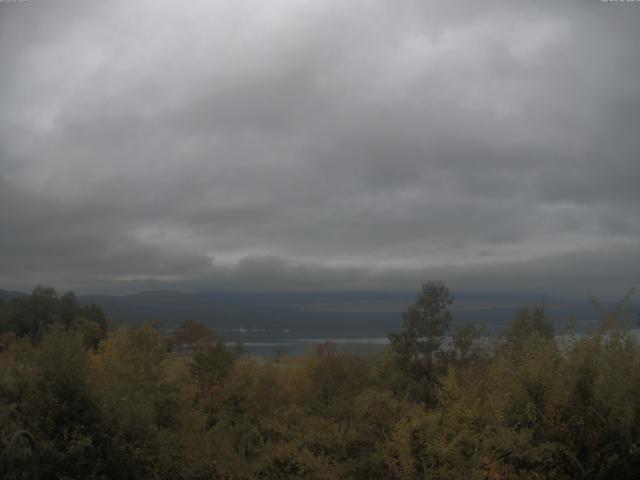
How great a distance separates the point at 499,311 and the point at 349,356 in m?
98.5

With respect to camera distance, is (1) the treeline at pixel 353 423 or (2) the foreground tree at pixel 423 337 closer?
(1) the treeline at pixel 353 423

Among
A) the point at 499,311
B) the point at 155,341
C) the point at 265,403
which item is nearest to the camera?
the point at 155,341

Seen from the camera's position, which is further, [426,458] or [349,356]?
[349,356]

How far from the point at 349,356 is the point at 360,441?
25.0 meters

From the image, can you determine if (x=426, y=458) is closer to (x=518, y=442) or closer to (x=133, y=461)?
(x=518, y=442)

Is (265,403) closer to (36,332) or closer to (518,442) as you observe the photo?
(518,442)

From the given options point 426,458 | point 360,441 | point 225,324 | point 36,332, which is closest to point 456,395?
point 426,458

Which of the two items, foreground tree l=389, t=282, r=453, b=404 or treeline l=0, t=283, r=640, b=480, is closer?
treeline l=0, t=283, r=640, b=480

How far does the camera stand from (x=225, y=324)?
19575 centimetres

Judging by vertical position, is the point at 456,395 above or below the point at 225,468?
above

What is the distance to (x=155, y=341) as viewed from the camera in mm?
44469

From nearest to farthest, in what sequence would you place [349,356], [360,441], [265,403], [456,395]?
[456,395] → [360,441] → [265,403] → [349,356]

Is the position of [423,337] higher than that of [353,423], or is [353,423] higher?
[423,337]

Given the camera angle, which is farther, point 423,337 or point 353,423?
point 423,337
